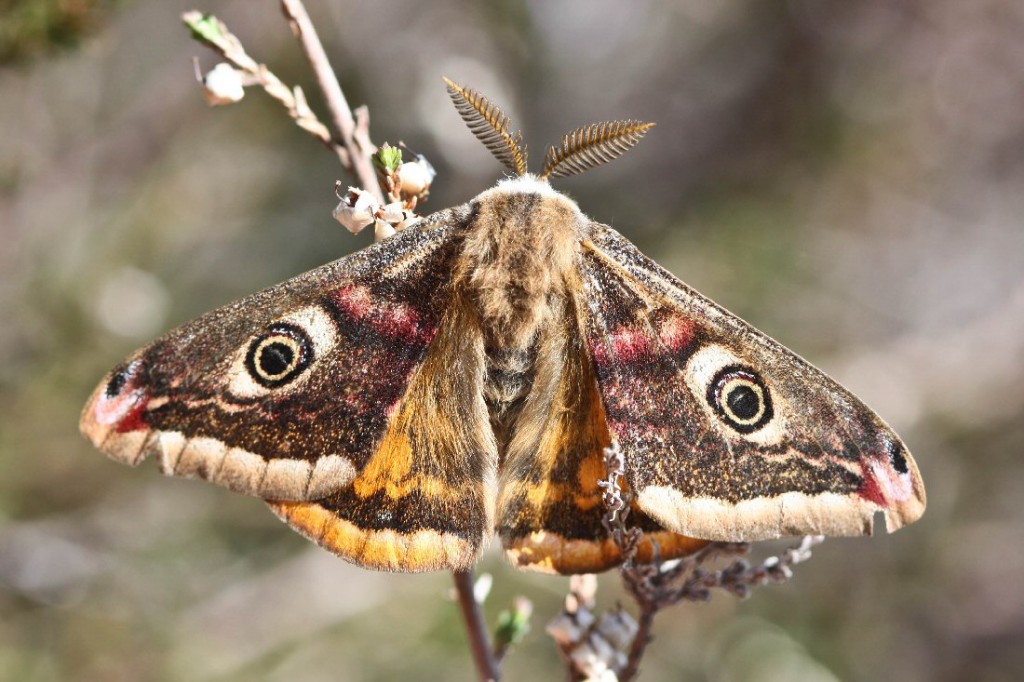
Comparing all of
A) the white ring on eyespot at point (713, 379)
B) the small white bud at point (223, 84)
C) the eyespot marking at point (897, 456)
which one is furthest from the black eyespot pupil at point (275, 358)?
the eyespot marking at point (897, 456)

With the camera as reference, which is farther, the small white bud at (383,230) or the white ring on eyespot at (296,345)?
the small white bud at (383,230)

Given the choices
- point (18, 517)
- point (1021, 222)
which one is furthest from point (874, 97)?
point (18, 517)

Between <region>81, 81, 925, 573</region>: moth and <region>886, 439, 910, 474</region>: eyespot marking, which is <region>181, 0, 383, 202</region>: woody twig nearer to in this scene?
<region>81, 81, 925, 573</region>: moth

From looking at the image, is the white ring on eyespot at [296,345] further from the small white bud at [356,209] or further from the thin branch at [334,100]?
the thin branch at [334,100]

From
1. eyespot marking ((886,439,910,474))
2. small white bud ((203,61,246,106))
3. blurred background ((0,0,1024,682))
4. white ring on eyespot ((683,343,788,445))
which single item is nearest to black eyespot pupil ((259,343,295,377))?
small white bud ((203,61,246,106))

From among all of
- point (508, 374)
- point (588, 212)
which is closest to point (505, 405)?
point (508, 374)

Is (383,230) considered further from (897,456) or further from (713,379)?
(897,456)
